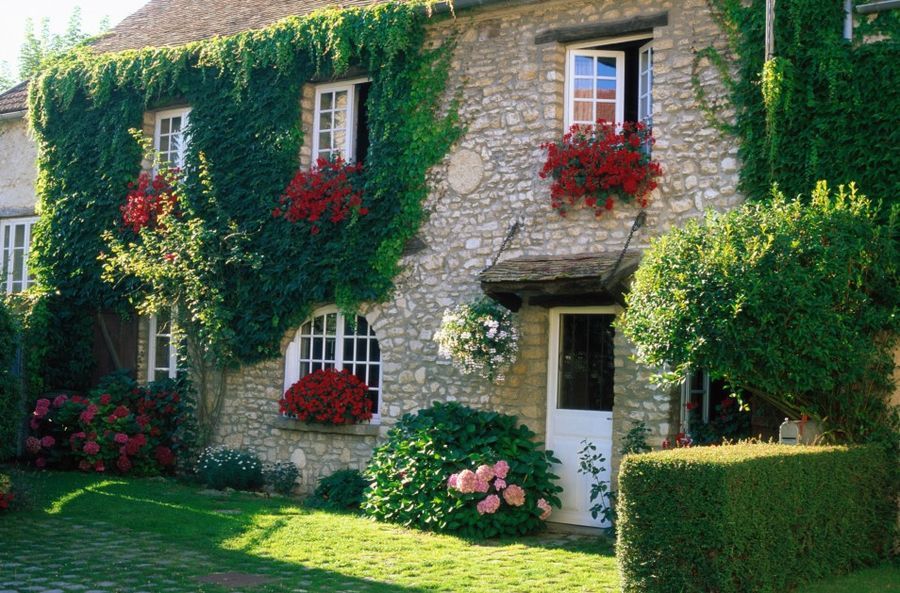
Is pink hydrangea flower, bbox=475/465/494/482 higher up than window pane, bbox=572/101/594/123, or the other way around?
window pane, bbox=572/101/594/123

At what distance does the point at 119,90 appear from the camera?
1512cm

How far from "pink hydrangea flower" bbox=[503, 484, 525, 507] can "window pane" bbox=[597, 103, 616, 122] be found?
3.95 meters

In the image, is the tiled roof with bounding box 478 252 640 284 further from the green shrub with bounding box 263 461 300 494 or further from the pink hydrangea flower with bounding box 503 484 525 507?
the green shrub with bounding box 263 461 300 494

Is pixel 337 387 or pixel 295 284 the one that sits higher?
pixel 295 284

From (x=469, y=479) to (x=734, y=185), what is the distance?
3.71 m

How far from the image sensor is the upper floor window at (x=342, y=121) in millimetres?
13289

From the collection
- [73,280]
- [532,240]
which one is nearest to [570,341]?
[532,240]

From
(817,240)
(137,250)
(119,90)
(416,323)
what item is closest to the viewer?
(817,240)

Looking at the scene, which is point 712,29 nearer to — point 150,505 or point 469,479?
point 469,479

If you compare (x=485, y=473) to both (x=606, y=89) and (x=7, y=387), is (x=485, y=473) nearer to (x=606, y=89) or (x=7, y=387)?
(x=606, y=89)

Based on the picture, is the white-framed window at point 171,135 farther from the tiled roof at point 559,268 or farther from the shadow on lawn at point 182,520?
the tiled roof at point 559,268

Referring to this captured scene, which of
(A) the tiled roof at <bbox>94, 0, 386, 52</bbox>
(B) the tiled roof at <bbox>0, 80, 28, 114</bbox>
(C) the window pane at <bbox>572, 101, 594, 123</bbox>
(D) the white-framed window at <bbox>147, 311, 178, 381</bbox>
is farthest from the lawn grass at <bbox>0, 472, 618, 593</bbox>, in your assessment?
(B) the tiled roof at <bbox>0, 80, 28, 114</bbox>

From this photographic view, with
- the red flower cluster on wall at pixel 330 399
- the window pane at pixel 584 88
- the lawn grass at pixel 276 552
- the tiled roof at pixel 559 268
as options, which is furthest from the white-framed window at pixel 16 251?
the window pane at pixel 584 88

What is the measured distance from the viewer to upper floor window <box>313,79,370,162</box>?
13289 millimetres
